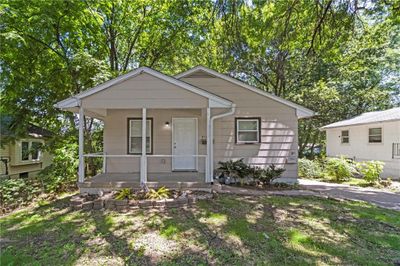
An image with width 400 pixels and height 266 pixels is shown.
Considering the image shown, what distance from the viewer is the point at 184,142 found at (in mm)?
9562

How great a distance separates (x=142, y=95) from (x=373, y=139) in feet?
41.5

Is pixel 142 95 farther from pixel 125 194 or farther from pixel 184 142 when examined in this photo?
pixel 184 142

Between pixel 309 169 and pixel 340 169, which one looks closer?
pixel 340 169

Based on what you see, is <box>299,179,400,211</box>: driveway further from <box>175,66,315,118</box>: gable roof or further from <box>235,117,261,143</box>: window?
<box>235,117,261,143</box>: window

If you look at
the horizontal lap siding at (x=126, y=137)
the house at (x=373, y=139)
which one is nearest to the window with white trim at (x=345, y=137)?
the house at (x=373, y=139)

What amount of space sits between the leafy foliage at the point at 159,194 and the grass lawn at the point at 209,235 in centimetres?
61

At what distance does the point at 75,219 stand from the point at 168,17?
10.3 meters

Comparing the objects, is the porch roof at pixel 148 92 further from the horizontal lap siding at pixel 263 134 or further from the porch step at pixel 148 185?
the horizontal lap siding at pixel 263 134

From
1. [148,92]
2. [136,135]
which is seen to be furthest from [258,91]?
[136,135]

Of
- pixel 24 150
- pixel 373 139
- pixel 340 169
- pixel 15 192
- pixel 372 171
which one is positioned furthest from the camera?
pixel 24 150

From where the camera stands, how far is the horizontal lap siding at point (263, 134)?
9664 mm

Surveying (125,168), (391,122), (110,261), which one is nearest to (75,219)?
(110,261)

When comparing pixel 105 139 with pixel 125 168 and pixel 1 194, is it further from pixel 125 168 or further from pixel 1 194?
pixel 1 194

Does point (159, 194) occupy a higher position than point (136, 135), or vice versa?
point (136, 135)
